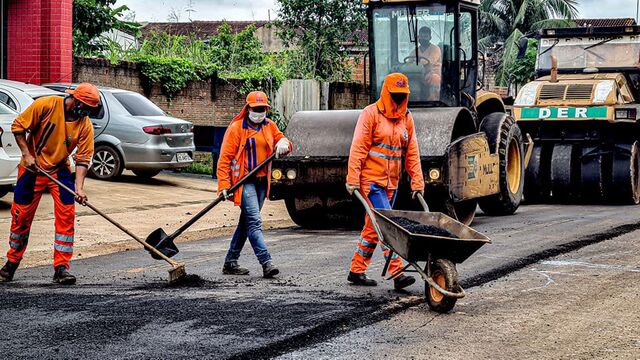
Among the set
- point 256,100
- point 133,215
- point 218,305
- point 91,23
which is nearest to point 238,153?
point 256,100

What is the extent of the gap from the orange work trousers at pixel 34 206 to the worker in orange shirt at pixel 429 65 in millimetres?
6860

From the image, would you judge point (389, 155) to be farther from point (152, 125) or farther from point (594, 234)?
point (152, 125)

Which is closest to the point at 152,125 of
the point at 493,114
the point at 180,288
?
the point at 493,114

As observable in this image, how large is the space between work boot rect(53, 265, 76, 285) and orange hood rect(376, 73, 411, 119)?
3.06m

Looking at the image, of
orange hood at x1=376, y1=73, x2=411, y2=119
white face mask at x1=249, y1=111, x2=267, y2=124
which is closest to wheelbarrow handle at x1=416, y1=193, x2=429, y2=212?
orange hood at x1=376, y1=73, x2=411, y2=119

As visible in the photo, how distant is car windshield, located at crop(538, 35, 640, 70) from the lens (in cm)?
2050

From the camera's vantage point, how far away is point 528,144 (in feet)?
64.1

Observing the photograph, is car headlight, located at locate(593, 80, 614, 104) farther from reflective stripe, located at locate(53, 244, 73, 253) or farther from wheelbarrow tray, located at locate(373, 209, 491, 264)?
reflective stripe, located at locate(53, 244, 73, 253)

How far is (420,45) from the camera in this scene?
15.8 meters

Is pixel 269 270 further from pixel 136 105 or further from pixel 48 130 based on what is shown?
pixel 136 105

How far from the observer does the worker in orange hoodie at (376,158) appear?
9633mm

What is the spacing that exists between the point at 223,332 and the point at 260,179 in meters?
3.15

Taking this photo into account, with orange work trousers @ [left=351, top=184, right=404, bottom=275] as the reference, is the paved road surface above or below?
below

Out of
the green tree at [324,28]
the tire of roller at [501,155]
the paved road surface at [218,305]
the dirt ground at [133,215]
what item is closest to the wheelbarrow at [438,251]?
the paved road surface at [218,305]
